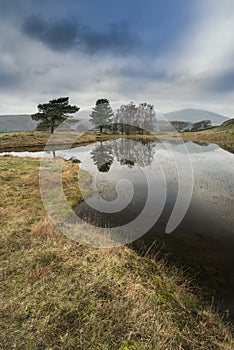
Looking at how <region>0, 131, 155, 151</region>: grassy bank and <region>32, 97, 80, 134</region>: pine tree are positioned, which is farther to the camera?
<region>32, 97, 80, 134</region>: pine tree

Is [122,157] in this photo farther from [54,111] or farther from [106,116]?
[106,116]

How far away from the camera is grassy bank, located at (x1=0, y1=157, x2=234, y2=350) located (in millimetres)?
3869

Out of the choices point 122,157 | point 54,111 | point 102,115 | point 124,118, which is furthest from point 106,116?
point 122,157

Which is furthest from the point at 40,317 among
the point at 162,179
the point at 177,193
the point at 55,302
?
the point at 162,179

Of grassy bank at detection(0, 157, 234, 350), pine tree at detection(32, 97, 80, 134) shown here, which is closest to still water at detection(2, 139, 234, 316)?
grassy bank at detection(0, 157, 234, 350)

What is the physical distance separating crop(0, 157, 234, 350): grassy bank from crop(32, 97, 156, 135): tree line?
53.8 metres

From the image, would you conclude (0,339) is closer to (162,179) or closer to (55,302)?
(55,302)

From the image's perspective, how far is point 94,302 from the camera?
4605 millimetres

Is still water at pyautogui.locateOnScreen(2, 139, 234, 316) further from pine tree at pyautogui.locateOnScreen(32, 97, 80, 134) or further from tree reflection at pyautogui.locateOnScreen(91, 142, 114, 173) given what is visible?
pine tree at pyautogui.locateOnScreen(32, 97, 80, 134)

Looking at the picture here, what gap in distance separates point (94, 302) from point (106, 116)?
75.7m

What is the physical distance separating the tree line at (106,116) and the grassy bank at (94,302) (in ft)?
177

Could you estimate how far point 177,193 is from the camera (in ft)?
47.2

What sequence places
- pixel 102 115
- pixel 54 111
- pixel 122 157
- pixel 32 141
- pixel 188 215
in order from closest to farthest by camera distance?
pixel 188 215, pixel 122 157, pixel 32 141, pixel 54 111, pixel 102 115

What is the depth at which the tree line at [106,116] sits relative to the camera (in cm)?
5606
